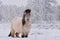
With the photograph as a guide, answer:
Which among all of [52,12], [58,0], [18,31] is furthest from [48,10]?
[18,31]

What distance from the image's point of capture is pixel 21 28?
3404 mm

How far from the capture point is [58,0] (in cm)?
1526

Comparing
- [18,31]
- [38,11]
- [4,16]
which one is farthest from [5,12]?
[18,31]

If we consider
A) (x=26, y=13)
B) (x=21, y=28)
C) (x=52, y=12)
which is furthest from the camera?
(x=52, y=12)

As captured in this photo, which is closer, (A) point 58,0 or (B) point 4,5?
(B) point 4,5

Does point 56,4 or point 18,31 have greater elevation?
point 56,4

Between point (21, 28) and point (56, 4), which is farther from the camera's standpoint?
point (56, 4)

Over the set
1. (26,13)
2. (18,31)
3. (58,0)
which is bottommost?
(18,31)

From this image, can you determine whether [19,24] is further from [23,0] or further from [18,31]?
[23,0]

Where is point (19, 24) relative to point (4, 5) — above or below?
below

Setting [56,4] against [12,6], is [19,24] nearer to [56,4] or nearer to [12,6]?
[12,6]

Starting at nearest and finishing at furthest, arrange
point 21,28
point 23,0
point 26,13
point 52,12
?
1. point 26,13
2. point 21,28
3. point 52,12
4. point 23,0

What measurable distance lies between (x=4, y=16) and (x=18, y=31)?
31.4 feet

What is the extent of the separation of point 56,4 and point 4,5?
4077 mm
